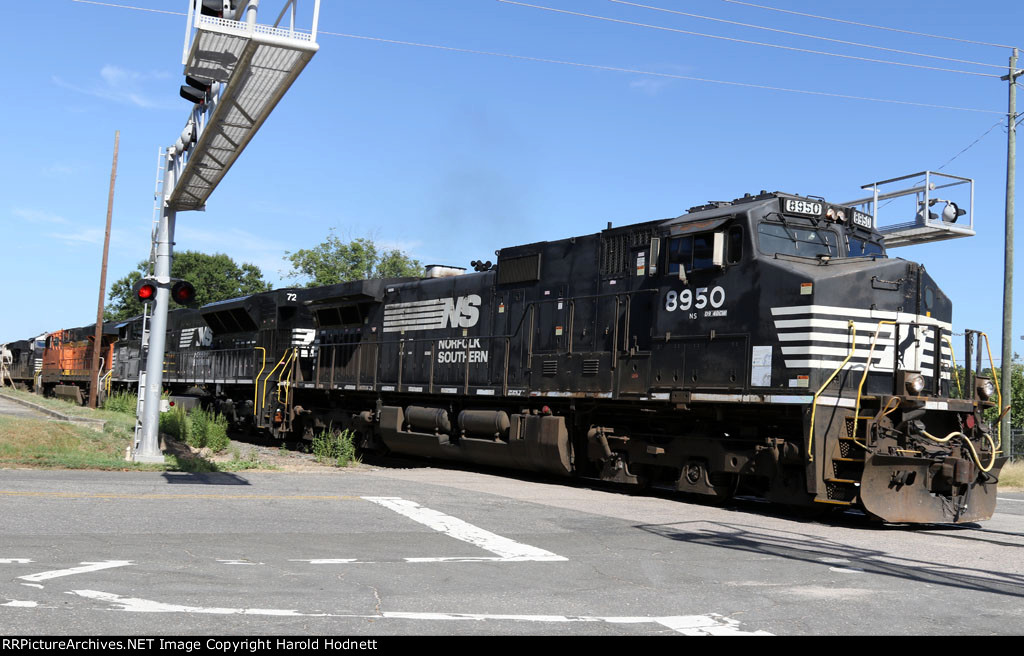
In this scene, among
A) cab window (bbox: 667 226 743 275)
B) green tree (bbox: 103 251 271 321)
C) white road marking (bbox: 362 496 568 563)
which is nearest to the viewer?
white road marking (bbox: 362 496 568 563)

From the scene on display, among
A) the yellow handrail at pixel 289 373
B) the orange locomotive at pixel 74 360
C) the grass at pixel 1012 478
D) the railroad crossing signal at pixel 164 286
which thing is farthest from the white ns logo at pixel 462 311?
the orange locomotive at pixel 74 360

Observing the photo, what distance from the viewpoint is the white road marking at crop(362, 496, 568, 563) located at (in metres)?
7.76

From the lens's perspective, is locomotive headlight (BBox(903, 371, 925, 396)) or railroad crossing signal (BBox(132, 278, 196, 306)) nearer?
locomotive headlight (BBox(903, 371, 925, 396))

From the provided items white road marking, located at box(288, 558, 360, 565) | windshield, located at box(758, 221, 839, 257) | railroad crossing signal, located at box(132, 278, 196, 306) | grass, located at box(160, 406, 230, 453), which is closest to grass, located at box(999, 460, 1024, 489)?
windshield, located at box(758, 221, 839, 257)

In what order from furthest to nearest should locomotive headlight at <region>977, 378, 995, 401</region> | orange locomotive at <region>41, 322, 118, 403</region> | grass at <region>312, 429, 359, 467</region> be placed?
orange locomotive at <region>41, 322, 118, 403</region> < grass at <region>312, 429, 359, 467</region> < locomotive headlight at <region>977, 378, 995, 401</region>

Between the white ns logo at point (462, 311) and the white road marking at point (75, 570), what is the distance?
10919mm

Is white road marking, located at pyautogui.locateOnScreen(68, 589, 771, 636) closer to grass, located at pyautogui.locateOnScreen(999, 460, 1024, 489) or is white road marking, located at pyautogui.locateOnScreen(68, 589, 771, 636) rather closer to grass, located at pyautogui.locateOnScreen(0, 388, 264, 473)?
grass, located at pyautogui.locateOnScreen(0, 388, 264, 473)

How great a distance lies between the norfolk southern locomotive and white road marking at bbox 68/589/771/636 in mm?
5714

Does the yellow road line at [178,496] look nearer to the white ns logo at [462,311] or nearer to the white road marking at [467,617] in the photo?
the white road marking at [467,617]

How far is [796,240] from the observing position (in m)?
11.9

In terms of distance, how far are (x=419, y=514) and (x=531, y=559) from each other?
2.79 m

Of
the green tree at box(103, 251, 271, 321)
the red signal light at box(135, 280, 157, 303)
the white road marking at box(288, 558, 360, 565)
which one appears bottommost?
the white road marking at box(288, 558, 360, 565)
